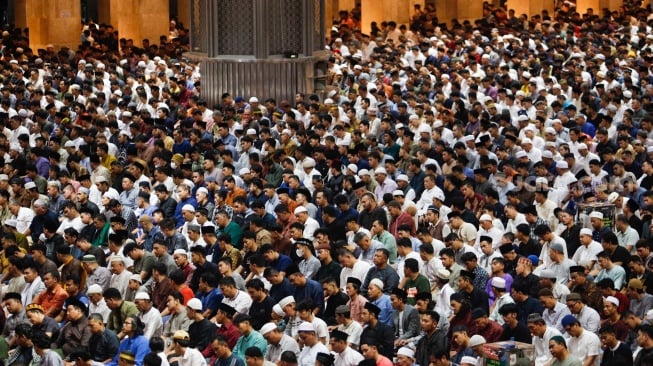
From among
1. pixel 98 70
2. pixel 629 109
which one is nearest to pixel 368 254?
pixel 629 109

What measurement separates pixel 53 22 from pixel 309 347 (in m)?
25.6

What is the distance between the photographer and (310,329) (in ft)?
48.3

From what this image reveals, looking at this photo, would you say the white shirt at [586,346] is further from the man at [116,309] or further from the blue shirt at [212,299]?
the man at [116,309]

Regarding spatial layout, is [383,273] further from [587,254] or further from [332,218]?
[332,218]

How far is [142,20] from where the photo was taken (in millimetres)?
40312

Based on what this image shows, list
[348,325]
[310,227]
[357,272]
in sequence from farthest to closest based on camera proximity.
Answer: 1. [310,227]
2. [357,272]
3. [348,325]

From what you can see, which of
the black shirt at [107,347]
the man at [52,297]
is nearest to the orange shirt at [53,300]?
the man at [52,297]

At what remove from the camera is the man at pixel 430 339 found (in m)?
15.0

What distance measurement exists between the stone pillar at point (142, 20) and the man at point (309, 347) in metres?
26.4

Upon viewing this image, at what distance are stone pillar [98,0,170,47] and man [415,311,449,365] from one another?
26.3 metres

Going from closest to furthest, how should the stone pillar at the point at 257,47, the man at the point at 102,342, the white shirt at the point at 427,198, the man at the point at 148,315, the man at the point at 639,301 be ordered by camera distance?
the man at the point at 102,342 < the man at the point at 148,315 < the man at the point at 639,301 < the white shirt at the point at 427,198 < the stone pillar at the point at 257,47

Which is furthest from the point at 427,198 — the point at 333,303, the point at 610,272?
the point at 333,303

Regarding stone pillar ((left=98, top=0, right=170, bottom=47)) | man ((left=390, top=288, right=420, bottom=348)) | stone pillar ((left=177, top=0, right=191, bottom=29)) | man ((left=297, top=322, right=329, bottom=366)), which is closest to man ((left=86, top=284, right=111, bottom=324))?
man ((left=297, top=322, right=329, bottom=366))

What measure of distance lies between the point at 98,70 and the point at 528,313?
17951 mm
